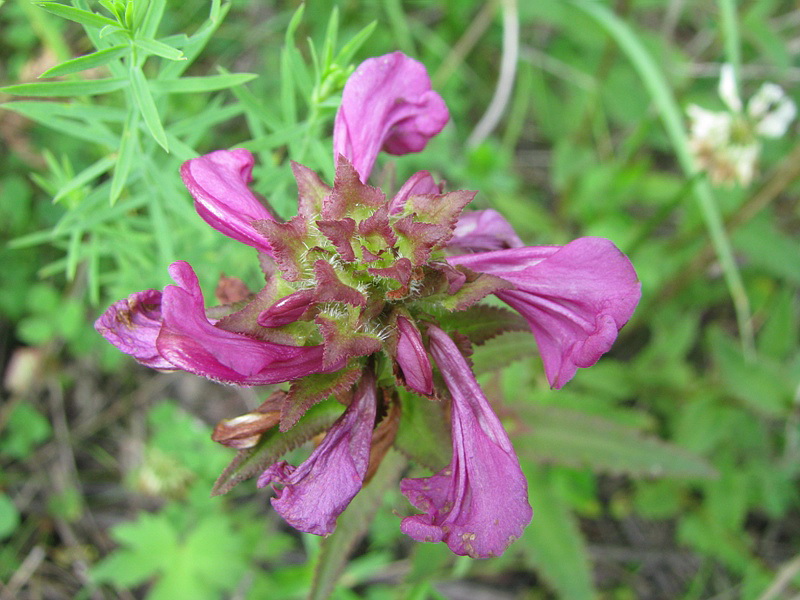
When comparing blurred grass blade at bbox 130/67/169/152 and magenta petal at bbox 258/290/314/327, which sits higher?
blurred grass blade at bbox 130/67/169/152

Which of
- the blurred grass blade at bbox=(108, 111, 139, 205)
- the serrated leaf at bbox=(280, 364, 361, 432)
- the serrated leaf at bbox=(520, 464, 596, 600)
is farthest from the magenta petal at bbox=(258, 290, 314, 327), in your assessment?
the serrated leaf at bbox=(520, 464, 596, 600)

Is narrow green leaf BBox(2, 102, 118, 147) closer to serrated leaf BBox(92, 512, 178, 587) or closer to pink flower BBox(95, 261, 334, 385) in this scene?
pink flower BBox(95, 261, 334, 385)

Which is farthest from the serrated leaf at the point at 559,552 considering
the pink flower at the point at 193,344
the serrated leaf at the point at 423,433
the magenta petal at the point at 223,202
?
the magenta petal at the point at 223,202

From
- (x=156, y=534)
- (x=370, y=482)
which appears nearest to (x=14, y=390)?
(x=156, y=534)

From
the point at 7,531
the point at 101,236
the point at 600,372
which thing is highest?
the point at 101,236

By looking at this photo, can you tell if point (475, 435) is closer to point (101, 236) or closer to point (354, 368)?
point (354, 368)
